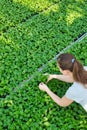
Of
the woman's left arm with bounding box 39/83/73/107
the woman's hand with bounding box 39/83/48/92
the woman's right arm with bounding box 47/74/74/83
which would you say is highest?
the woman's right arm with bounding box 47/74/74/83

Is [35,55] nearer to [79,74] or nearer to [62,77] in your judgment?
[62,77]

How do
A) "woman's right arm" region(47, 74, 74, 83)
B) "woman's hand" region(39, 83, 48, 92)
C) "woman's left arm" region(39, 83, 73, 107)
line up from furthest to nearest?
"woman's right arm" region(47, 74, 74, 83) < "woman's hand" region(39, 83, 48, 92) < "woman's left arm" region(39, 83, 73, 107)

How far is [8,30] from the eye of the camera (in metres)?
6.87

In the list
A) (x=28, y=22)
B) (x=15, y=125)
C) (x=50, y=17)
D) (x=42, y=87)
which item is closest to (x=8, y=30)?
(x=28, y=22)

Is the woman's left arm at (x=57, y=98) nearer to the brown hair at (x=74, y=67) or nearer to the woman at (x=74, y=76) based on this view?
the woman at (x=74, y=76)

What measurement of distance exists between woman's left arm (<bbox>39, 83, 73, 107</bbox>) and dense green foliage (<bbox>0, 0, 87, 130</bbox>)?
0.13 metres

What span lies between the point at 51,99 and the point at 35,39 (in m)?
2.14

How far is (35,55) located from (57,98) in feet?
5.61

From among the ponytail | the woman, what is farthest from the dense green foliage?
the ponytail

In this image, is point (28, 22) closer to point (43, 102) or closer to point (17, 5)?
point (17, 5)

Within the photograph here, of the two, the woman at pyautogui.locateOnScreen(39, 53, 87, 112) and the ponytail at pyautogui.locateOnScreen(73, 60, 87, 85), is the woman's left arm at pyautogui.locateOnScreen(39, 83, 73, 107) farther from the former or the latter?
the ponytail at pyautogui.locateOnScreen(73, 60, 87, 85)

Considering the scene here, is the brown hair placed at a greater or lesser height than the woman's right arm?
lesser

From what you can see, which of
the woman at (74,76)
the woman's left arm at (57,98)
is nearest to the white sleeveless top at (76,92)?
the woman at (74,76)

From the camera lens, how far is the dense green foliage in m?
4.46
